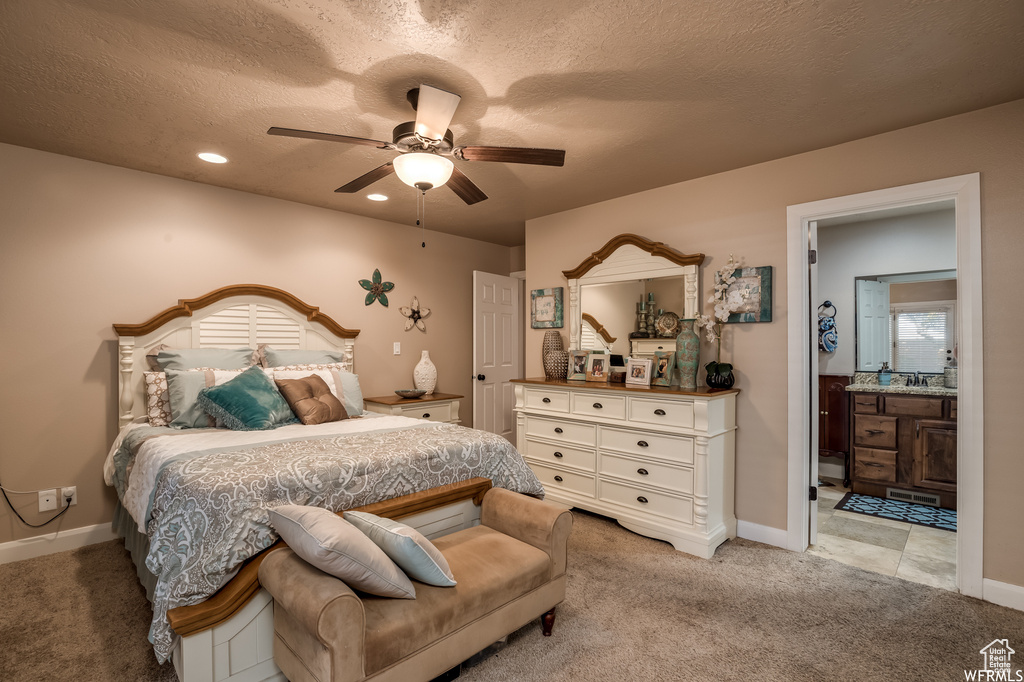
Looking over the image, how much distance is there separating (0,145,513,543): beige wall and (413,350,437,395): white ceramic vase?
109 cm

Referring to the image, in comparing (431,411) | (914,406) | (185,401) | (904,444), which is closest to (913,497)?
(904,444)

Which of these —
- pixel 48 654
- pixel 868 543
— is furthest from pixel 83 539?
pixel 868 543

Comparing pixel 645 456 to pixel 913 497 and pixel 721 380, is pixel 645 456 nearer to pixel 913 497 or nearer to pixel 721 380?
pixel 721 380

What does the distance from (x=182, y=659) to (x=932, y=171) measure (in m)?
3.95

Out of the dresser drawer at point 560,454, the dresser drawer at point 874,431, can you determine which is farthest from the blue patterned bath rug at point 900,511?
the dresser drawer at point 560,454

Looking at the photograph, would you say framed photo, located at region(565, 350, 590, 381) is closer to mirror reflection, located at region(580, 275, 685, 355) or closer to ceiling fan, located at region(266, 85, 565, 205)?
mirror reflection, located at region(580, 275, 685, 355)

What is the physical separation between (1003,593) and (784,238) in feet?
6.93

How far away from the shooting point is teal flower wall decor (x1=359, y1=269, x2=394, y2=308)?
4.46m

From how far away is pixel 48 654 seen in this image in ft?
6.56

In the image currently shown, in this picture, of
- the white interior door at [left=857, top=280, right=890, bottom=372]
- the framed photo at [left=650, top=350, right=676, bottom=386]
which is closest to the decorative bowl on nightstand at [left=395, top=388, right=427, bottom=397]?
the framed photo at [left=650, top=350, right=676, bottom=386]

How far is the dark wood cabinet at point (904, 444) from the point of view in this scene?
12.4 ft

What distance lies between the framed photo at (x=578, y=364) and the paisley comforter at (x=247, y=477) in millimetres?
1389

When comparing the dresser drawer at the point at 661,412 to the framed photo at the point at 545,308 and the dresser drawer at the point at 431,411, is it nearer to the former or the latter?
the framed photo at the point at 545,308

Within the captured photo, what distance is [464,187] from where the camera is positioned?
2.59m
